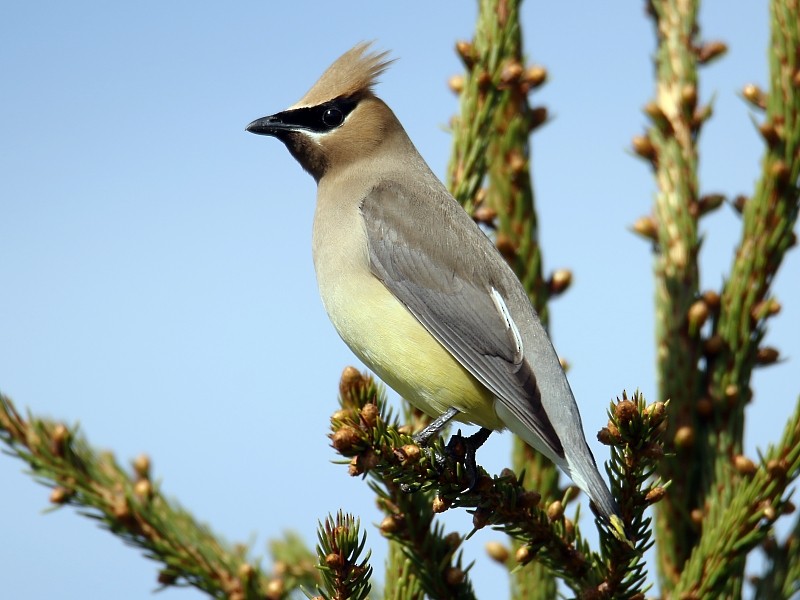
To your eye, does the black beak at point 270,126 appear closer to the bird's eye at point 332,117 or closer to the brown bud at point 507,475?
the bird's eye at point 332,117

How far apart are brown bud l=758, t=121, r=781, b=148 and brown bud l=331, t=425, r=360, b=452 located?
172cm

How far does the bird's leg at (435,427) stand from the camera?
3250mm

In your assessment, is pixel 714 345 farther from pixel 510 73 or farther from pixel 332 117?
pixel 332 117

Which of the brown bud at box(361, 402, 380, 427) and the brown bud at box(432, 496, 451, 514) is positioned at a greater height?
the brown bud at box(361, 402, 380, 427)

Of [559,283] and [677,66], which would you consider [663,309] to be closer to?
[559,283]

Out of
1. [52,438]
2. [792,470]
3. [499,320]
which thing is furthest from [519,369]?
[52,438]

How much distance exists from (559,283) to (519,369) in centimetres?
33

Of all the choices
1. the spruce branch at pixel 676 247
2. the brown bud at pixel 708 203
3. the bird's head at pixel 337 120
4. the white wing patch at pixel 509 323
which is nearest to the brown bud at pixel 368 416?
the white wing patch at pixel 509 323

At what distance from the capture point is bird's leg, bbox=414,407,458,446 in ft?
10.7

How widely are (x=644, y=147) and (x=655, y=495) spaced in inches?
59.7

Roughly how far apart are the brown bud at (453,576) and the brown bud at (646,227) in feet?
4.54

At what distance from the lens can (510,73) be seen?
133 inches

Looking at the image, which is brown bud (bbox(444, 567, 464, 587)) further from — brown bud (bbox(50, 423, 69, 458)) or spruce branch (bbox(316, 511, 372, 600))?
brown bud (bbox(50, 423, 69, 458))

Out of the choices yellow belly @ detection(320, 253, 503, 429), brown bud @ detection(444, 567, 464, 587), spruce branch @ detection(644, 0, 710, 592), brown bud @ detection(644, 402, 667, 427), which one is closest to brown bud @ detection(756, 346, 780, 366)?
spruce branch @ detection(644, 0, 710, 592)
